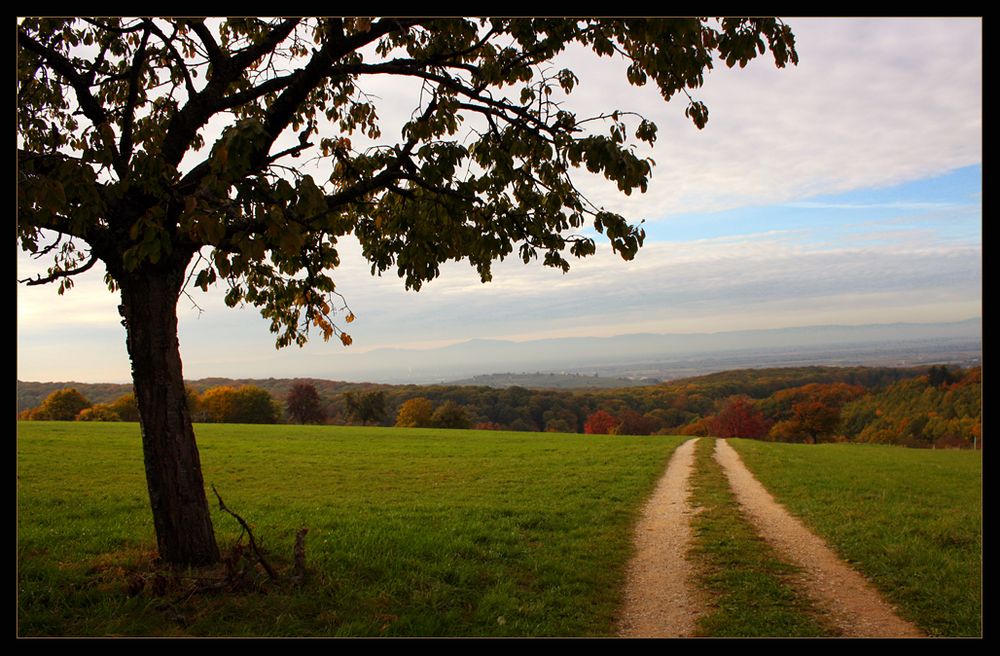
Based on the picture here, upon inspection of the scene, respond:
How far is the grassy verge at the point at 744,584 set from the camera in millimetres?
6125

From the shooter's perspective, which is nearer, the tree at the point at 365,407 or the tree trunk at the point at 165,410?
the tree trunk at the point at 165,410

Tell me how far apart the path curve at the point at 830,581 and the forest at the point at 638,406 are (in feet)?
133

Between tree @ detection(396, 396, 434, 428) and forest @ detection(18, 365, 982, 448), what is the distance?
0.11 metres

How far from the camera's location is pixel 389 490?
1579 cm

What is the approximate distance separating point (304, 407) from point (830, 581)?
6153 cm

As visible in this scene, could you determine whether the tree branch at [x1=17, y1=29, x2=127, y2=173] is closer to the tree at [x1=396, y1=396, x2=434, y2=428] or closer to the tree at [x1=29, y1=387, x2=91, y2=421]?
the tree at [x1=396, y1=396, x2=434, y2=428]

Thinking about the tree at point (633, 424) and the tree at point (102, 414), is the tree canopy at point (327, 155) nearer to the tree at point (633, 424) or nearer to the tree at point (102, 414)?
the tree at point (102, 414)

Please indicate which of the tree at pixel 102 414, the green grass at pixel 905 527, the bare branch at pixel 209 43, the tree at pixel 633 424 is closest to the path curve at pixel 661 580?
the green grass at pixel 905 527

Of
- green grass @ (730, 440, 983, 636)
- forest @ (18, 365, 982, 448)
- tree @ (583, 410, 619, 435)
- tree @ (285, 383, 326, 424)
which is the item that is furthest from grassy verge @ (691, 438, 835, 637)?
tree @ (285, 383, 326, 424)

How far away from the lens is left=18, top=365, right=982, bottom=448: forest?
49.9m

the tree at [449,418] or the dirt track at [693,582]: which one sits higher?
the dirt track at [693,582]
